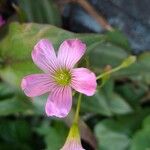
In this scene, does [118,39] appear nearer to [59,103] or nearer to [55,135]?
[55,135]

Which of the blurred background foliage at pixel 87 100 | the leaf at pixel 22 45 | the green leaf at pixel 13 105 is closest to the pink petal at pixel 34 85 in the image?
the leaf at pixel 22 45

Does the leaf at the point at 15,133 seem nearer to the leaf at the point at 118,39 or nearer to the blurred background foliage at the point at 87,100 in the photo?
the blurred background foliage at the point at 87,100

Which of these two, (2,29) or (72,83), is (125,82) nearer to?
(2,29)

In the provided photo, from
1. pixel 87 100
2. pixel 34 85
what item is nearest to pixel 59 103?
pixel 34 85

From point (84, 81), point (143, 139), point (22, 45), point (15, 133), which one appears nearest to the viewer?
point (84, 81)

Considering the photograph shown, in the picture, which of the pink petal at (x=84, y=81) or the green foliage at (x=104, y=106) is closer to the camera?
the pink petal at (x=84, y=81)
